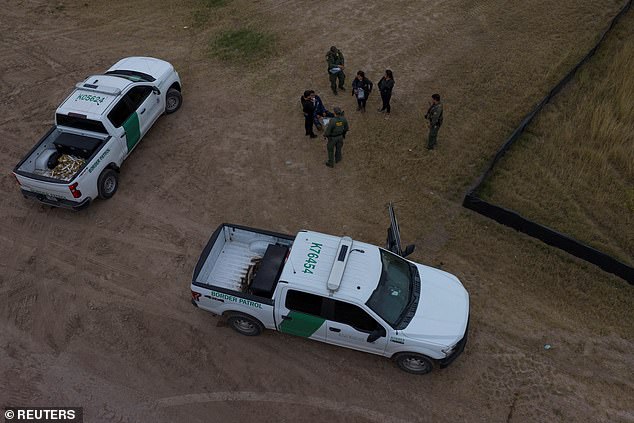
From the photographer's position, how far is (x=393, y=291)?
8.09m

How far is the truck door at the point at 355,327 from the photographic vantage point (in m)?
7.70

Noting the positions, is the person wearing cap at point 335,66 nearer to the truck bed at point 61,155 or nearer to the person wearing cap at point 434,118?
the person wearing cap at point 434,118

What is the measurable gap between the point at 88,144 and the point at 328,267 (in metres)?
6.49

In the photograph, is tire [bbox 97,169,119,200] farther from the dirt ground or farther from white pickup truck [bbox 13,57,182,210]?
the dirt ground

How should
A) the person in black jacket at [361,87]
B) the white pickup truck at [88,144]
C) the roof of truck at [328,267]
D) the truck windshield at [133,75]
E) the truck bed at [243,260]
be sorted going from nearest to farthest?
the roof of truck at [328,267]
the truck bed at [243,260]
the white pickup truck at [88,144]
the truck windshield at [133,75]
the person in black jacket at [361,87]

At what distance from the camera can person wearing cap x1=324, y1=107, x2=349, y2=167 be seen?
1112cm

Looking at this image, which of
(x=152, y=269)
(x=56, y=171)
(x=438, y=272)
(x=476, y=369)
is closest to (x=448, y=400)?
(x=476, y=369)

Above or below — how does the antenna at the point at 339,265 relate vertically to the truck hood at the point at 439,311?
above

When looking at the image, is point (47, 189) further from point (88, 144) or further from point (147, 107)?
point (147, 107)

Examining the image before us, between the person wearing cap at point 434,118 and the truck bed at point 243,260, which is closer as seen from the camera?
the truck bed at point 243,260

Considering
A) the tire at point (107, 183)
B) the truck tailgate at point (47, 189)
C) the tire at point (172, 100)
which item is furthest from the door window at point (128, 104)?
the truck tailgate at point (47, 189)

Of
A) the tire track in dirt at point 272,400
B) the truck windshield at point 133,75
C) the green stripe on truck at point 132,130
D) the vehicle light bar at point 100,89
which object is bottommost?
the tire track in dirt at point 272,400

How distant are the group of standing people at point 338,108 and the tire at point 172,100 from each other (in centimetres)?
355

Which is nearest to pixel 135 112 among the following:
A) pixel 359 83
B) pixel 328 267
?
pixel 359 83
